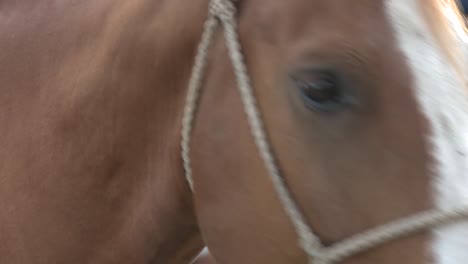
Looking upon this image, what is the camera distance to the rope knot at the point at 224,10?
0.76m

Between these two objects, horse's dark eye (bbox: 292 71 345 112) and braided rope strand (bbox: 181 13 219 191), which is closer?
horse's dark eye (bbox: 292 71 345 112)

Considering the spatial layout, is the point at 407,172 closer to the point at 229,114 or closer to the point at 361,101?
the point at 361,101

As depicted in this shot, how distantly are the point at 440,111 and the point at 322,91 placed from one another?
12cm

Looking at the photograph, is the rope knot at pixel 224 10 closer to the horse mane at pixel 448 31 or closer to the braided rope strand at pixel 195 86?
the braided rope strand at pixel 195 86

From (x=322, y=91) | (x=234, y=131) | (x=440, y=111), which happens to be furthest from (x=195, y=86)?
(x=440, y=111)

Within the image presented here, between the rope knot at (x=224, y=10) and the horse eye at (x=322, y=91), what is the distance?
13cm

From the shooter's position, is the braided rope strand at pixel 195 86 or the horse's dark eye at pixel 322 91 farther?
the braided rope strand at pixel 195 86

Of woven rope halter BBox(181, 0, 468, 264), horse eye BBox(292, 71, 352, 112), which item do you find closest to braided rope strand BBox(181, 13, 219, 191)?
woven rope halter BBox(181, 0, 468, 264)

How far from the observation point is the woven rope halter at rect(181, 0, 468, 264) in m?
0.64

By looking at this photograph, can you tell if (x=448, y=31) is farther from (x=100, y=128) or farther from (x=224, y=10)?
(x=100, y=128)

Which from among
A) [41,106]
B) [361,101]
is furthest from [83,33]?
[361,101]

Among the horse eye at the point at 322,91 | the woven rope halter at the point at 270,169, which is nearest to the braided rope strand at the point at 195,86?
the woven rope halter at the point at 270,169

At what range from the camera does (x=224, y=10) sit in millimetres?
765

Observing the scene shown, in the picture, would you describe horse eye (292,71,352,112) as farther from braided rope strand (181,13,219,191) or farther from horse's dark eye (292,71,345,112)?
braided rope strand (181,13,219,191)
